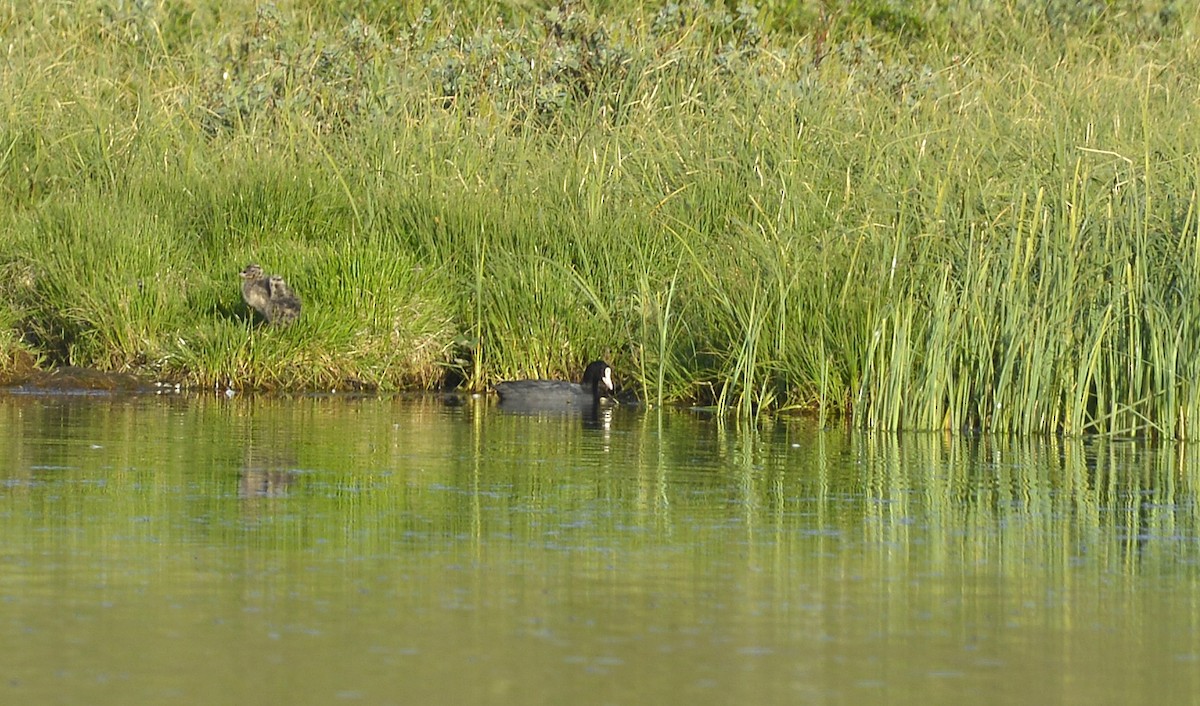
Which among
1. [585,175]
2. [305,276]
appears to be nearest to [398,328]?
[305,276]

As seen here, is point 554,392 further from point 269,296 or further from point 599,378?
point 269,296

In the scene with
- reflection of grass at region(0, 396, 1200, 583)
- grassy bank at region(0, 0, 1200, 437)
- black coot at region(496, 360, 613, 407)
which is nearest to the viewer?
reflection of grass at region(0, 396, 1200, 583)

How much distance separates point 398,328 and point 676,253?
6.30ft

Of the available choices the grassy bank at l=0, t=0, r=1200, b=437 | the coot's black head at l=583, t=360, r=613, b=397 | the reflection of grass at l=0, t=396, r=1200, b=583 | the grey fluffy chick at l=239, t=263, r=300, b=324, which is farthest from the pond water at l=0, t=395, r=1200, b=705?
the grey fluffy chick at l=239, t=263, r=300, b=324

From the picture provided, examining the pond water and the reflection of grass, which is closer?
the pond water

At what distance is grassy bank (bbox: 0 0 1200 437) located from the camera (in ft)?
35.4

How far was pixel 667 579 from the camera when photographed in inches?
255

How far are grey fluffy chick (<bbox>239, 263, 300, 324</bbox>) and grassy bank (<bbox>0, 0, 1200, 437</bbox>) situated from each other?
12.7 inches

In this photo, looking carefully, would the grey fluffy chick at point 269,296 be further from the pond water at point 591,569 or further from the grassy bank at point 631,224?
the pond water at point 591,569

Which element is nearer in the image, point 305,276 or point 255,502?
point 255,502

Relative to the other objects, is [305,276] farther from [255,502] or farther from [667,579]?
[667,579]

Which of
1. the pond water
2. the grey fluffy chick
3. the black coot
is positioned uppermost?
the grey fluffy chick

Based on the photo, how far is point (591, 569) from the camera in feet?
21.8

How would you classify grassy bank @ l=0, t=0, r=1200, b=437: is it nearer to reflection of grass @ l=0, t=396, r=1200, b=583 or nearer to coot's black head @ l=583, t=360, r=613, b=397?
coot's black head @ l=583, t=360, r=613, b=397
